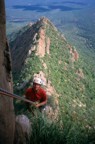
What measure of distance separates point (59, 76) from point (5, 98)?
2977 cm

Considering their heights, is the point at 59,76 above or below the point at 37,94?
below

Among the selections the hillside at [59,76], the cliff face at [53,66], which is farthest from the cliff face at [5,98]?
the cliff face at [53,66]

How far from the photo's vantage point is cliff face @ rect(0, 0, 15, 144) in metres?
6.14

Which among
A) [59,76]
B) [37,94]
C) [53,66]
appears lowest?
[59,76]

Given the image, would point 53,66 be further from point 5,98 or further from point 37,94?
point 5,98

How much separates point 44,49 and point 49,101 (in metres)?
28.0

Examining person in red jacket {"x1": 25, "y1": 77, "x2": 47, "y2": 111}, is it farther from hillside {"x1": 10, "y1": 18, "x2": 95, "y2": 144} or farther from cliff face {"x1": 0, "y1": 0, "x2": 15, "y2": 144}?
cliff face {"x1": 0, "y1": 0, "x2": 15, "y2": 144}

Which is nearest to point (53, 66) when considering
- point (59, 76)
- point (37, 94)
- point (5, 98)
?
point (59, 76)

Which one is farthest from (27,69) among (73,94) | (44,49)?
(44,49)

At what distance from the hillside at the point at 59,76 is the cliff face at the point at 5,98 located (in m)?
1.28

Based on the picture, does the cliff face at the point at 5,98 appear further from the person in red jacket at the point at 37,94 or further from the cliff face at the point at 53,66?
the cliff face at the point at 53,66

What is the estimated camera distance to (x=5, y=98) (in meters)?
6.20

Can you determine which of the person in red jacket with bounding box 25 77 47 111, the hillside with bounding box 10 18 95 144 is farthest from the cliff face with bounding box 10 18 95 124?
the person in red jacket with bounding box 25 77 47 111

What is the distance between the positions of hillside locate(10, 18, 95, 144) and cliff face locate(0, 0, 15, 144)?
128 centimetres
